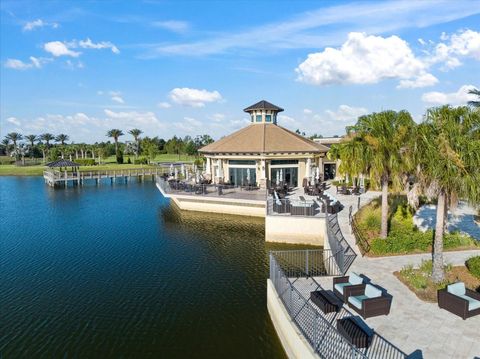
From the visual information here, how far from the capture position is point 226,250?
20797 mm

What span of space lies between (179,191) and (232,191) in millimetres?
5066

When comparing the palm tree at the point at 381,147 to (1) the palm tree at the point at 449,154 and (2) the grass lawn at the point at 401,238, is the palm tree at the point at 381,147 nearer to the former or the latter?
(2) the grass lawn at the point at 401,238

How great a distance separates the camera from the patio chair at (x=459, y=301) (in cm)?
994

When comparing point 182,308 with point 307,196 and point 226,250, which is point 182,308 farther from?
point 307,196

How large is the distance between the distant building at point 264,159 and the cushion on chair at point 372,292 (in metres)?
22.8

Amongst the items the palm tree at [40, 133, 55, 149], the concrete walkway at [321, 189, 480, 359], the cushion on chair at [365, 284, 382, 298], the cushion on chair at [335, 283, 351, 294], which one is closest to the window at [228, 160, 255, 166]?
the concrete walkway at [321, 189, 480, 359]

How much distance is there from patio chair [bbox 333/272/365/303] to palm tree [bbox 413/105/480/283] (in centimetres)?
307

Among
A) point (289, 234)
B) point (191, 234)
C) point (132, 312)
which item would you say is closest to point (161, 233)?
point (191, 234)

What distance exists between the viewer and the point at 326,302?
1068cm

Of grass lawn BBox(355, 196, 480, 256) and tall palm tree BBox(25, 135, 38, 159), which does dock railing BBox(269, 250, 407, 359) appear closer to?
grass lawn BBox(355, 196, 480, 256)

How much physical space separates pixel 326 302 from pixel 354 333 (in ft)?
6.46

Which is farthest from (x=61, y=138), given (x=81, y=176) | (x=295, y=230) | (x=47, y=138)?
(x=295, y=230)

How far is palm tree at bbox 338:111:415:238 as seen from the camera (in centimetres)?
1580

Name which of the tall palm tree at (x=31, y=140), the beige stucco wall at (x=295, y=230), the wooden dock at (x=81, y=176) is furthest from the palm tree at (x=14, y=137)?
the beige stucco wall at (x=295, y=230)
